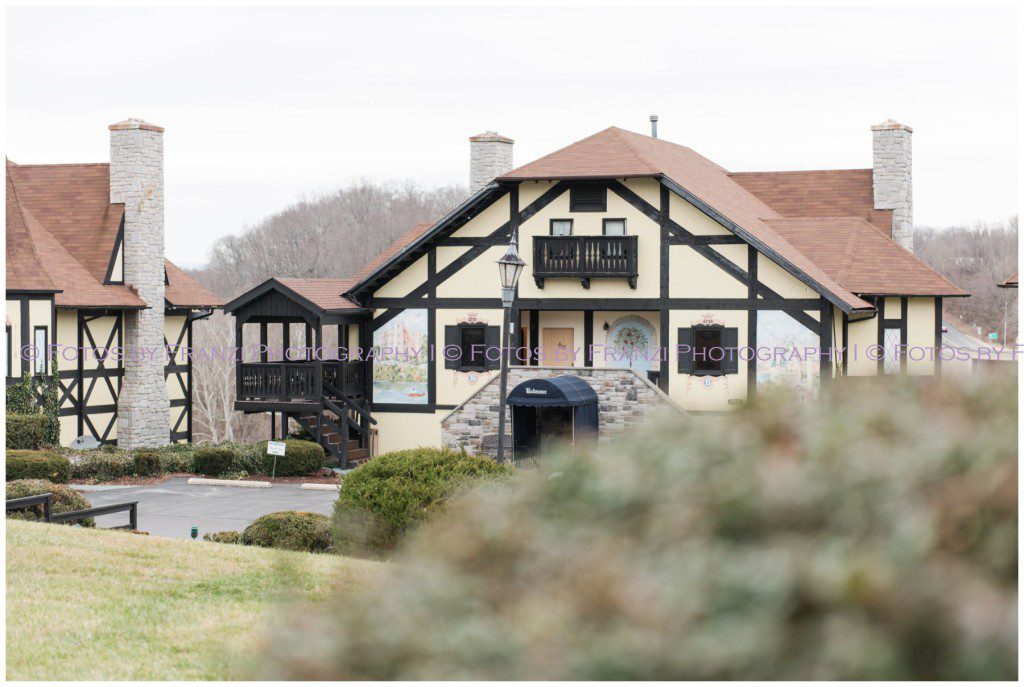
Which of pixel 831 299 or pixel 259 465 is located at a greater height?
pixel 831 299

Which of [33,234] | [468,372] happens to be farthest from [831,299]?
[33,234]

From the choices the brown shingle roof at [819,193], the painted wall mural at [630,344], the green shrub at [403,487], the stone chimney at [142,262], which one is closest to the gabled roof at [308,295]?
the stone chimney at [142,262]

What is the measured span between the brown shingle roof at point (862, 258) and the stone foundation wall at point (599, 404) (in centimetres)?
634

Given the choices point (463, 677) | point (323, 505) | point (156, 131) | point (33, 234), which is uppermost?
point (156, 131)

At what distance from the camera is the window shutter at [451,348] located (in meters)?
29.0

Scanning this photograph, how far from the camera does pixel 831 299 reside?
988 inches

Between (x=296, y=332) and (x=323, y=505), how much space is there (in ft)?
131

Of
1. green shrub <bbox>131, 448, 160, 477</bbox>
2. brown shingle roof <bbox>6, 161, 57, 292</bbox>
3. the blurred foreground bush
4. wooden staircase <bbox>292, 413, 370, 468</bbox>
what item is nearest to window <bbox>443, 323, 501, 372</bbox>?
wooden staircase <bbox>292, 413, 370, 468</bbox>

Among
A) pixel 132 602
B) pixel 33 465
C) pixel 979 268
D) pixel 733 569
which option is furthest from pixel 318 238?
pixel 733 569

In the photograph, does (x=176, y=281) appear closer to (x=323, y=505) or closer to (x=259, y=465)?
(x=259, y=465)

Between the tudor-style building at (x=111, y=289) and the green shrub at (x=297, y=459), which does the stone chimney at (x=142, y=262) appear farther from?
the green shrub at (x=297, y=459)

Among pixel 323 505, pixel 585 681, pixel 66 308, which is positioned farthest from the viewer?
pixel 66 308

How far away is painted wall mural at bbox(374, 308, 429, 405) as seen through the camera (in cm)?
2934

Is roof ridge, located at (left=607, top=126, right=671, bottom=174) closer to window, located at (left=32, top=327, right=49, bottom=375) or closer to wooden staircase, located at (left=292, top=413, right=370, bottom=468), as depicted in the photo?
wooden staircase, located at (left=292, top=413, right=370, bottom=468)
